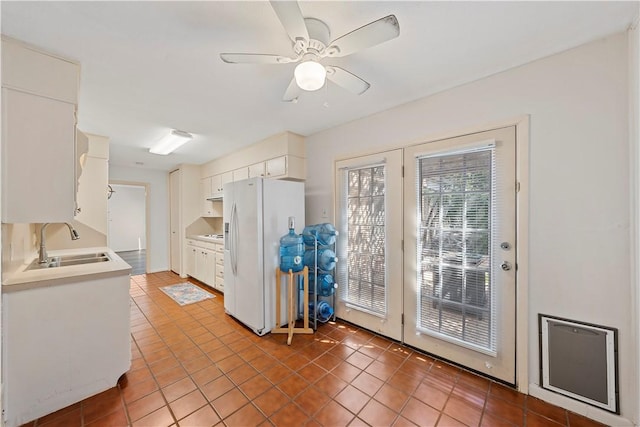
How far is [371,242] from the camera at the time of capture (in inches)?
105

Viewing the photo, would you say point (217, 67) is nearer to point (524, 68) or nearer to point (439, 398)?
point (524, 68)

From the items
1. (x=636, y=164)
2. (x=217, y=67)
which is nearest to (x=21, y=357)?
(x=217, y=67)

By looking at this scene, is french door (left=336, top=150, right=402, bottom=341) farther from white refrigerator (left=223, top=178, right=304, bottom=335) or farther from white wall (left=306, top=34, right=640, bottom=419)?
white wall (left=306, top=34, right=640, bottom=419)

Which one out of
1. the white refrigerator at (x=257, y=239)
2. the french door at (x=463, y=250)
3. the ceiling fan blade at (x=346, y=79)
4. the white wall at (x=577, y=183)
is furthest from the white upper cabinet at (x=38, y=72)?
the white wall at (x=577, y=183)

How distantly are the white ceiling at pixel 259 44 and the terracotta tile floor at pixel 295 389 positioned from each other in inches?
86.3

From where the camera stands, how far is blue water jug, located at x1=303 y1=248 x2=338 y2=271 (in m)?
2.75

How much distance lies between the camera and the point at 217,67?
1.79 m

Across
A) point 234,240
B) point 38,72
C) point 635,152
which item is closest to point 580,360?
point 635,152

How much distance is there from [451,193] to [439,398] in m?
1.57

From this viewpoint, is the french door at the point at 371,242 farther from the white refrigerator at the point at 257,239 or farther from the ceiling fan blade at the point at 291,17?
the ceiling fan blade at the point at 291,17

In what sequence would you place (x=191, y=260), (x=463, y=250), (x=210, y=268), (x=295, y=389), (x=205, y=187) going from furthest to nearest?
(x=205, y=187), (x=191, y=260), (x=210, y=268), (x=463, y=250), (x=295, y=389)

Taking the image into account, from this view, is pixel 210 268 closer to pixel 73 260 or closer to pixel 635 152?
pixel 73 260

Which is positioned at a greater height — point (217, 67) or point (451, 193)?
point (217, 67)

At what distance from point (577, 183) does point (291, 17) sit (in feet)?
6.61
